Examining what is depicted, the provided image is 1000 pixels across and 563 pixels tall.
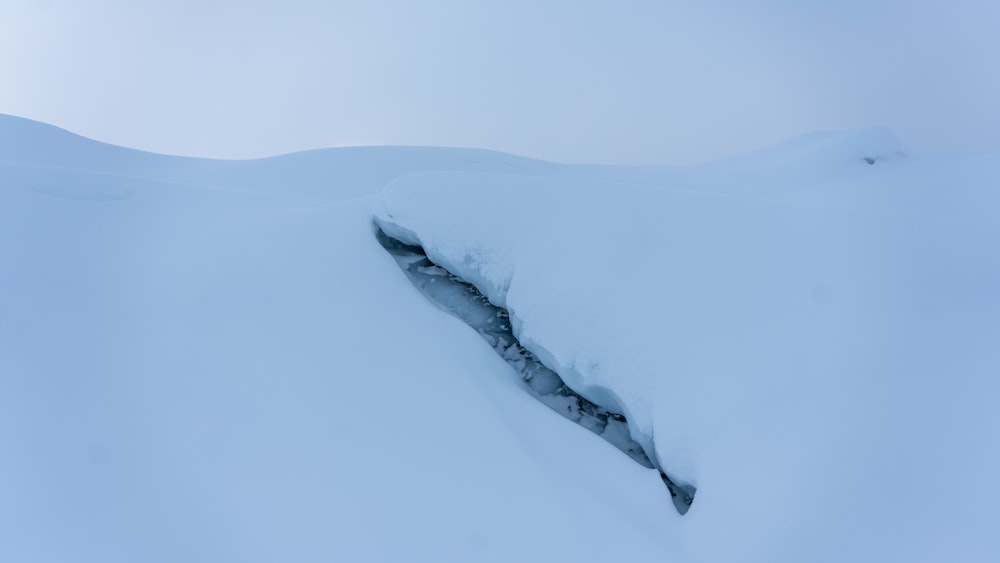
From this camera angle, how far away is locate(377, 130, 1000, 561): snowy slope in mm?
3627

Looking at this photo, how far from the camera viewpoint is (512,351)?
5.64 metres

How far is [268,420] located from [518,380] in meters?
2.02

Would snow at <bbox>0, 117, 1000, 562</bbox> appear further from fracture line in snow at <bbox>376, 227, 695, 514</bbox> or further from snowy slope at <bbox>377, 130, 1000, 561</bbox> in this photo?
fracture line in snow at <bbox>376, 227, 695, 514</bbox>

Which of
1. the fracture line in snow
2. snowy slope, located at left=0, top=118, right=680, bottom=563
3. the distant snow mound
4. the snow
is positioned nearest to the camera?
the snow

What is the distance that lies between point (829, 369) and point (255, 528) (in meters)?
3.95

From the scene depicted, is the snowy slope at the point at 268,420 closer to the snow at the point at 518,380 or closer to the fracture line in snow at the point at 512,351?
the snow at the point at 518,380

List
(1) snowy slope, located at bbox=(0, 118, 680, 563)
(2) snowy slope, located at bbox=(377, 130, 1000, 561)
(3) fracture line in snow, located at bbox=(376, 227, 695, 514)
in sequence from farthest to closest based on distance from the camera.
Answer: (3) fracture line in snow, located at bbox=(376, 227, 695, 514) → (1) snowy slope, located at bbox=(0, 118, 680, 563) → (2) snowy slope, located at bbox=(377, 130, 1000, 561)

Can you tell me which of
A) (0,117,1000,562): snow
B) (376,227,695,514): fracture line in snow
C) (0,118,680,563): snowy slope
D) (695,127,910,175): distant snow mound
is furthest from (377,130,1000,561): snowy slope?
(695,127,910,175): distant snow mound

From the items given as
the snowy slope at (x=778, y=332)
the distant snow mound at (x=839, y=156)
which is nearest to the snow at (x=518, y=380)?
the snowy slope at (x=778, y=332)

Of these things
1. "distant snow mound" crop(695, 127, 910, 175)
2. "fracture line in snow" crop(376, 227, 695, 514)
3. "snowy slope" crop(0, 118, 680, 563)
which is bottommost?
"snowy slope" crop(0, 118, 680, 563)

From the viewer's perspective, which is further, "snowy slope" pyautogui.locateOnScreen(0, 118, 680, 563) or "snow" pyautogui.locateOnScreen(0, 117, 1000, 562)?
"snowy slope" pyautogui.locateOnScreen(0, 118, 680, 563)

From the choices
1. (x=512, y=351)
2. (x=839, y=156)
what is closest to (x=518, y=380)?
(x=512, y=351)

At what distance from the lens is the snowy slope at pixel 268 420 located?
12.7 ft

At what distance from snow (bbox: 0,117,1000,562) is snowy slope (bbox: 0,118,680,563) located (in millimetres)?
20
